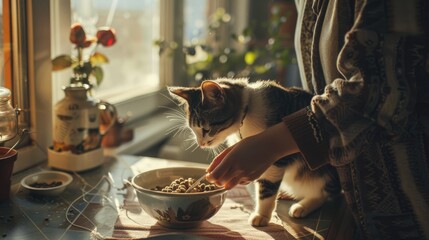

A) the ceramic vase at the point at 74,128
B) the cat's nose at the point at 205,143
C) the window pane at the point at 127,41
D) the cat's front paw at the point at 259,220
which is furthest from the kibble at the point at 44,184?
the window pane at the point at 127,41

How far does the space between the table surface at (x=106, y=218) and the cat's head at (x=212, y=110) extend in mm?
183

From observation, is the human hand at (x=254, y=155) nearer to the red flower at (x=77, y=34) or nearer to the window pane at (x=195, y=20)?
the red flower at (x=77, y=34)

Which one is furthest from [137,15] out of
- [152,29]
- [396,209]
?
[396,209]

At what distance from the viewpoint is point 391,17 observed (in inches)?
31.0

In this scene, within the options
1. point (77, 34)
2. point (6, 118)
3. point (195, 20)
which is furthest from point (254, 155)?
point (195, 20)

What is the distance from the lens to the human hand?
857 millimetres

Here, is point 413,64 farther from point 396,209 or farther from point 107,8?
point 107,8

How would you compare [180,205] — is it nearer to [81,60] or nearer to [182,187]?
[182,187]

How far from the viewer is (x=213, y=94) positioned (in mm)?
1053

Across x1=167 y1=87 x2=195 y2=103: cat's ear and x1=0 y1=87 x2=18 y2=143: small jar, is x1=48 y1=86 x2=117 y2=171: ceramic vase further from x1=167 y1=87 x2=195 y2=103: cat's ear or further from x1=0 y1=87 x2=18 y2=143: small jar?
x1=167 y1=87 x2=195 y2=103: cat's ear

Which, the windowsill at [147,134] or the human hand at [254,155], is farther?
the windowsill at [147,134]

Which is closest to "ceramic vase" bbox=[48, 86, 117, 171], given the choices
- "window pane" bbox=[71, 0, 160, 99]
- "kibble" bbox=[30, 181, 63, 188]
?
"kibble" bbox=[30, 181, 63, 188]

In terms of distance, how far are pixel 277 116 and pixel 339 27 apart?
0.88 feet

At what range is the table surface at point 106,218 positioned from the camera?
977 millimetres
